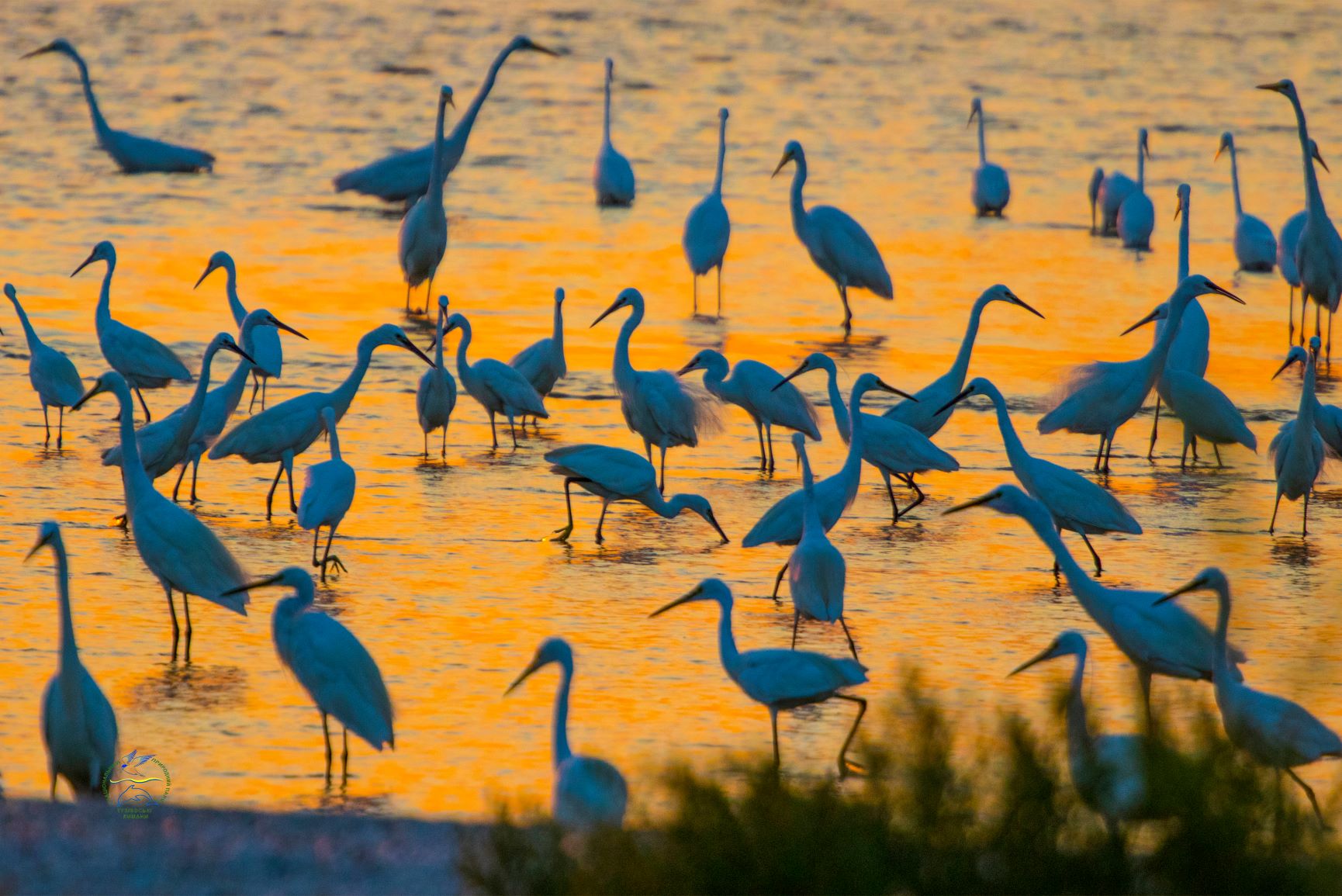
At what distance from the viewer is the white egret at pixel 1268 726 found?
5586mm

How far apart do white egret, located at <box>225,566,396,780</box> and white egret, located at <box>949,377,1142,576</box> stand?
346 cm

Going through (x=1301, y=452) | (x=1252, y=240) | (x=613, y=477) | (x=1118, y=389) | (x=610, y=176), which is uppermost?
(x=610, y=176)

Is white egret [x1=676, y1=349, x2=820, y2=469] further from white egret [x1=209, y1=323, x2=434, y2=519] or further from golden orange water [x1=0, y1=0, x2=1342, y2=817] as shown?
white egret [x1=209, y1=323, x2=434, y2=519]

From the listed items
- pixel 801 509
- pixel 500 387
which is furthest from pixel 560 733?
pixel 500 387

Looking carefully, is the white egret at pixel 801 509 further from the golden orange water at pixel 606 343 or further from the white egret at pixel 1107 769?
the white egret at pixel 1107 769

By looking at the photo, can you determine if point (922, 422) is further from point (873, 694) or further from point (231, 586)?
point (231, 586)

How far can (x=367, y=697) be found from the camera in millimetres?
6062

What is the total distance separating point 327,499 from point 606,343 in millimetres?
5613

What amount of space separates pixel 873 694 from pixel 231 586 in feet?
8.10

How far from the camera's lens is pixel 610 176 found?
1847 centimetres

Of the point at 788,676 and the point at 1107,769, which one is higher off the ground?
the point at 1107,769

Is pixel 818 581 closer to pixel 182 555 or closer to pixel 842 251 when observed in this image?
pixel 182 555

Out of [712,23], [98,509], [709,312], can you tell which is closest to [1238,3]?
[712,23]

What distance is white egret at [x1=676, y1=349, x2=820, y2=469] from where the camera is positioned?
10406 millimetres
